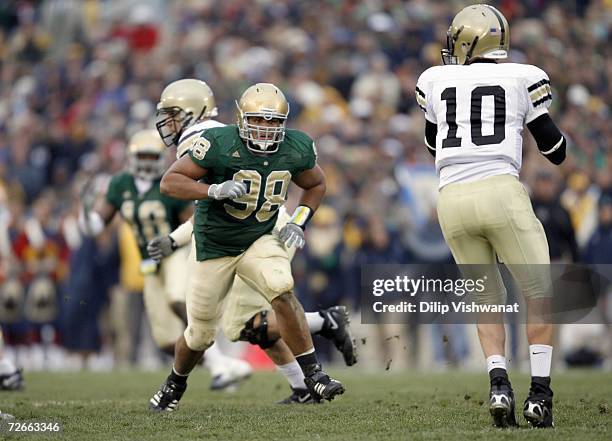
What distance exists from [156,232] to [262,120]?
2.66 m

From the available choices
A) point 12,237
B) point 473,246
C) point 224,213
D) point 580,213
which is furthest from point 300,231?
point 12,237

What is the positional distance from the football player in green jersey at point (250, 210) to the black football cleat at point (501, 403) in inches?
36.8

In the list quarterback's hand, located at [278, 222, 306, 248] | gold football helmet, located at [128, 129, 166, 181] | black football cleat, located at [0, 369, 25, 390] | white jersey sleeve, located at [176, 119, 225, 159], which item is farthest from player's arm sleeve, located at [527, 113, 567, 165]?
black football cleat, located at [0, 369, 25, 390]

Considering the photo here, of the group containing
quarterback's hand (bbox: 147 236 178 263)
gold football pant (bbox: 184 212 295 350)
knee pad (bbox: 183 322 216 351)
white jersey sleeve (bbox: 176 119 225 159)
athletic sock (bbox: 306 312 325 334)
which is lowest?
knee pad (bbox: 183 322 216 351)

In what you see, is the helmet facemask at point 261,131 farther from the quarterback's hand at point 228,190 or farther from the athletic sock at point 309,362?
the athletic sock at point 309,362

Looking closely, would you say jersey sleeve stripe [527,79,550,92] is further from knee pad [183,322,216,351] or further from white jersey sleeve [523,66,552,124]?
knee pad [183,322,216,351]

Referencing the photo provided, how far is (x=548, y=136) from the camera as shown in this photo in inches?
227

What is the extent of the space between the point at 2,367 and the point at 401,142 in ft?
21.8

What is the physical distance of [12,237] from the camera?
13.2 meters

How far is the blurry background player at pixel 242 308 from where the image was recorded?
7.04 metres

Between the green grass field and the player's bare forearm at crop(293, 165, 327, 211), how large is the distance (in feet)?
3.82

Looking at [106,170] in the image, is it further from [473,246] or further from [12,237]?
[473,246]

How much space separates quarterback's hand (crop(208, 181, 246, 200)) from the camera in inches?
239

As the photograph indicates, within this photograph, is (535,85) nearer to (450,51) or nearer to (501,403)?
(450,51)
